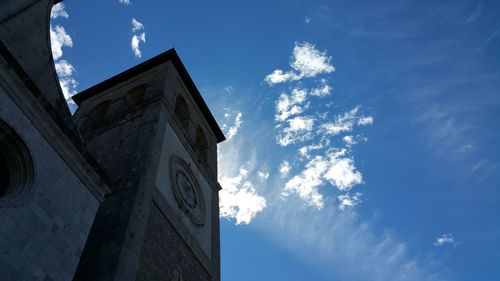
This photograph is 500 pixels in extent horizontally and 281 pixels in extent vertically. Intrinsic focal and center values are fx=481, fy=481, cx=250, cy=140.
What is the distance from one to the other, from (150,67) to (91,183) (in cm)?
1048

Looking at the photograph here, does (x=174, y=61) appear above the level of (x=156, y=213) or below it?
above

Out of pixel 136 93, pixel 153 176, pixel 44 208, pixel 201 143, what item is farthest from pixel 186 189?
pixel 44 208

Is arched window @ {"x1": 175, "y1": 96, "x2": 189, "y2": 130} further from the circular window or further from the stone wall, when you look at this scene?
the circular window

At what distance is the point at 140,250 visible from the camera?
398 inches

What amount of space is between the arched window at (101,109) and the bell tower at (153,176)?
0.05 m

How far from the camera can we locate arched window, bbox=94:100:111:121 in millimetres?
17797

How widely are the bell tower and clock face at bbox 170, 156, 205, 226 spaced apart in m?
0.03

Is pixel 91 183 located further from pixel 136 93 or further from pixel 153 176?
pixel 136 93

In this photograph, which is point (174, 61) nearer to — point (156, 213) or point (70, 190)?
point (156, 213)

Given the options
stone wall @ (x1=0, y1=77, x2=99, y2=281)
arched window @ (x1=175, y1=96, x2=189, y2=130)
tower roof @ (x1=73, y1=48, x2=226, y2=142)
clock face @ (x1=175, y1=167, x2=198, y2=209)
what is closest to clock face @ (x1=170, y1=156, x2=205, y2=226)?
clock face @ (x1=175, y1=167, x2=198, y2=209)

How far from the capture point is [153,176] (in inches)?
483

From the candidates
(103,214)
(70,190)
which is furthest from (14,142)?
(103,214)

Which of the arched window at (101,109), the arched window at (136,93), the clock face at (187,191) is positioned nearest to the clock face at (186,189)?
the clock face at (187,191)

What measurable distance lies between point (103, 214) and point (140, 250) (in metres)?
1.30
